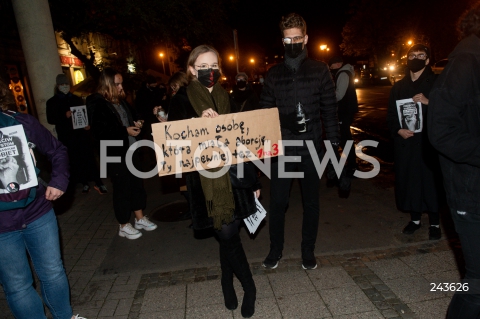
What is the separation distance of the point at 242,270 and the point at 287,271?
883mm

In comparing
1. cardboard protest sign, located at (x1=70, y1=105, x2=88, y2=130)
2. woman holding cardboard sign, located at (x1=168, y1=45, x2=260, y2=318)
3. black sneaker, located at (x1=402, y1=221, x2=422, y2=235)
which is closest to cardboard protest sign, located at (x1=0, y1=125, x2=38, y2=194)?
woman holding cardboard sign, located at (x1=168, y1=45, x2=260, y2=318)

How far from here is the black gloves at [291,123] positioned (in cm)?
304

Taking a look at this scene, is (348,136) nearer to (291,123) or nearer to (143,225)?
(291,123)

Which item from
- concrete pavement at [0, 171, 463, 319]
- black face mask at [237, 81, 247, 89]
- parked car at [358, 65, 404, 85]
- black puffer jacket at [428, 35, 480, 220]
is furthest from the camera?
parked car at [358, 65, 404, 85]

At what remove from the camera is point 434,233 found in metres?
3.81

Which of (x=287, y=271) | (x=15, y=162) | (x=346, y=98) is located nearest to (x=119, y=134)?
(x=15, y=162)

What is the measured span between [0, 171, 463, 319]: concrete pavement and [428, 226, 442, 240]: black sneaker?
0.06 meters

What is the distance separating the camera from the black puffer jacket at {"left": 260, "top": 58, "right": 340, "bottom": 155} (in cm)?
303

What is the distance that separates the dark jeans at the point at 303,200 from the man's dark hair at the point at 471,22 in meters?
1.57

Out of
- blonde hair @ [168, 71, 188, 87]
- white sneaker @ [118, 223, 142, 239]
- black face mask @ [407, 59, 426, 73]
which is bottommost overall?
white sneaker @ [118, 223, 142, 239]

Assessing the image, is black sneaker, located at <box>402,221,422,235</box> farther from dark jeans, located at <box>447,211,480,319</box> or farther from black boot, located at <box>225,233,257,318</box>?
black boot, located at <box>225,233,257,318</box>

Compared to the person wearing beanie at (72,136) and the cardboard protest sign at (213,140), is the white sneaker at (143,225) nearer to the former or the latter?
the person wearing beanie at (72,136)

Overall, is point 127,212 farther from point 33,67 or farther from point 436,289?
point 33,67

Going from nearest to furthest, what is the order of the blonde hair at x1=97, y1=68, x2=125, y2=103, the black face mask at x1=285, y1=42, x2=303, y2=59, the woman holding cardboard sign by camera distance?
the woman holding cardboard sign → the black face mask at x1=285, y1=42, x2=303, y2=59 → the blonde hair at x1=97, y1=68, x2=125, y2=103
